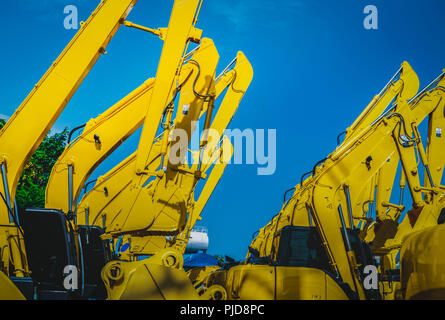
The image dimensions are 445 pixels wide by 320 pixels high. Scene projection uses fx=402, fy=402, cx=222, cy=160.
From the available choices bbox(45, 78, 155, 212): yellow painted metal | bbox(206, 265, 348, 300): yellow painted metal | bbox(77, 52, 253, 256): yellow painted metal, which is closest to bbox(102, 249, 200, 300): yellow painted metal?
bbox(206, 265, 348, 300): yellow painted metal

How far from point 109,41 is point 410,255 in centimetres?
562

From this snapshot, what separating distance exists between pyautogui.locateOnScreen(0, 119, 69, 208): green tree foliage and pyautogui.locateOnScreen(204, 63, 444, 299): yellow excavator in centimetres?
1373

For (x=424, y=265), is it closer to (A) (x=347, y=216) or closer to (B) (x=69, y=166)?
(A) (x=347, y=216)

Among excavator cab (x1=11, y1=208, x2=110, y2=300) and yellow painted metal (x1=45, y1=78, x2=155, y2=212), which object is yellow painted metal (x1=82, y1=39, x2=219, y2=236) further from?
excavator cab (x1=11, y1=208, x2=110, y2=300)

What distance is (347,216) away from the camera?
7609 millimetres

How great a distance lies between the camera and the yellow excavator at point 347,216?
510 cm

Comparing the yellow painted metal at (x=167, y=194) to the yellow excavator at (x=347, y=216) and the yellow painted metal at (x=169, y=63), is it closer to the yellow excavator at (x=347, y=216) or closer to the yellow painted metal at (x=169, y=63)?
the yellow painted metal at (x=169, y=63)

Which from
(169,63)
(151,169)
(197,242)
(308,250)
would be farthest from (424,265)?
(197,242)

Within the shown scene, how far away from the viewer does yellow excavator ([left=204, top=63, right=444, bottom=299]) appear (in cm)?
510

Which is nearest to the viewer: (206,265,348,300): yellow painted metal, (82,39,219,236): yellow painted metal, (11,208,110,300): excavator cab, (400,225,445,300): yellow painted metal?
(400,225,445,300): yellow painted metal

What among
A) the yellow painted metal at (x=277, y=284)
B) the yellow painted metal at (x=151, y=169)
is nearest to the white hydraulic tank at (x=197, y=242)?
the yellow painted metal at (x=151, y=169)
